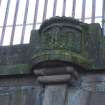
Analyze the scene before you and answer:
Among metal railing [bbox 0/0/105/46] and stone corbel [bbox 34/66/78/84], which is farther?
metal railing [bbox 0/0/105/46]

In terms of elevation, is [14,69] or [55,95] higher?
[14,69]

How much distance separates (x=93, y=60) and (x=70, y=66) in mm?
326

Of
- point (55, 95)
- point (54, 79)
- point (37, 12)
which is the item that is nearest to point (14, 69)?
point (54, 79)

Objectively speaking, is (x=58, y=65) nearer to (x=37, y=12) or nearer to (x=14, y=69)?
(x=14, y=69)

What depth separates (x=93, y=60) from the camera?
504 cm

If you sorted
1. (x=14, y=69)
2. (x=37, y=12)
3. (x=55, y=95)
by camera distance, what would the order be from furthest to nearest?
(x=37, y=12), (x=14, y=69), (x=55, y=95)

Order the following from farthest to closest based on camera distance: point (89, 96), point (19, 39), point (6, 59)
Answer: point (19, 39)
point (6, 59)
point (89, 96)

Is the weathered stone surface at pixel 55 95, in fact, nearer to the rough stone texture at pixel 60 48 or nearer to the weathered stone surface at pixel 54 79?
the weathered stone surface at pixel 54 79

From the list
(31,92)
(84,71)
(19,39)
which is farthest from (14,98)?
(19,39)

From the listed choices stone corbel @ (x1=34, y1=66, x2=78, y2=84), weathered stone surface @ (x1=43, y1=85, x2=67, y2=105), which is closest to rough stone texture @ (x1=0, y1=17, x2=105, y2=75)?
stone corbel @ (x1=34, y1=66, x2=78, y2=84)

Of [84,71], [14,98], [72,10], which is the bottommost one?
[14,98]

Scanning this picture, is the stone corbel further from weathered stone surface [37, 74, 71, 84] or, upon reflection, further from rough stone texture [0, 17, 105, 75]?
rough stone texture [0, 17, 105, 75]

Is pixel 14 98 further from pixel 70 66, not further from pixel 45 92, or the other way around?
pixel 70 66

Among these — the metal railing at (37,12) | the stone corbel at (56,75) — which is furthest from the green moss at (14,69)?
the metal railing at (37,12)
